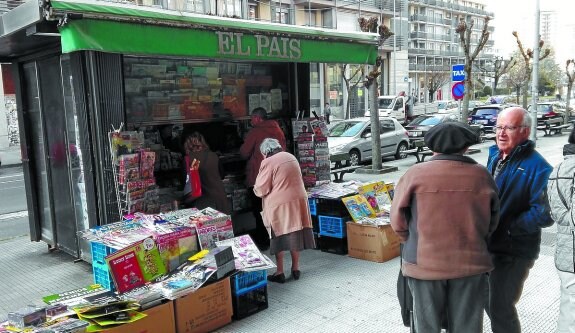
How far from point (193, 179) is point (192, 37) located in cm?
167

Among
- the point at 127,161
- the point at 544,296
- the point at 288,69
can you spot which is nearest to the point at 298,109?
the point at 288,69

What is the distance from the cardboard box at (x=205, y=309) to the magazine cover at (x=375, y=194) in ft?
8.89

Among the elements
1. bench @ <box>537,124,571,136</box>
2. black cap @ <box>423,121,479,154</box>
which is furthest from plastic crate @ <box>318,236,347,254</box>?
bench @ <box>537,124,571,136</box>

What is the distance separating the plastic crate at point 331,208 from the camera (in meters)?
6.25

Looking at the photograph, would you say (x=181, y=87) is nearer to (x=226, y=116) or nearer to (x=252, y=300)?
(x=226, y=116)

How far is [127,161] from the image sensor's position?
17.3ft

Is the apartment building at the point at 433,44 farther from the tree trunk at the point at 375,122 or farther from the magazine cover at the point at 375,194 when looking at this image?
the magazine cover at the point at 375,194

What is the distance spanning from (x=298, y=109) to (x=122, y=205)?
132 inches

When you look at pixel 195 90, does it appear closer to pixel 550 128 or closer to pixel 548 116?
pixel 550 128

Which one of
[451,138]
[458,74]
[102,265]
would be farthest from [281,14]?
[451,138]

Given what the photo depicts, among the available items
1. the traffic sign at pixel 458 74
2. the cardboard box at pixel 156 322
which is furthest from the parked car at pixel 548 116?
the cardboard box at pixel 156 322

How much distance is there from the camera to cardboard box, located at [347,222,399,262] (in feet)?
19.3

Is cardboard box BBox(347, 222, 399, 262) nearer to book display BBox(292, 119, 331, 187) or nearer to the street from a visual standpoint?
book display BBox(292, 119, 331, 187)

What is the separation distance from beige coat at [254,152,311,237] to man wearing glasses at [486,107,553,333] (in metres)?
2.31
